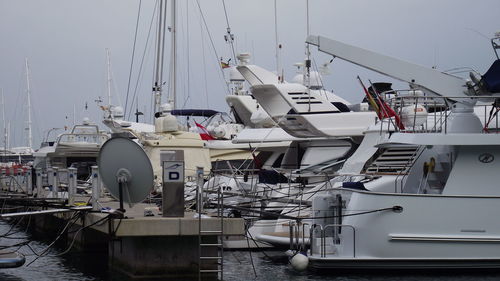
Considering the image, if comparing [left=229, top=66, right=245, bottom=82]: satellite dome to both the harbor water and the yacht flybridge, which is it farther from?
the yacht flybridge

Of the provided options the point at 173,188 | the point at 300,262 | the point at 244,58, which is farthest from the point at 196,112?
the point at 173,188

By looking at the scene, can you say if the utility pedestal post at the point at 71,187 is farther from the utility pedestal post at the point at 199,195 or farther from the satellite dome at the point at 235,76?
the satellite dome at the point at 235,76

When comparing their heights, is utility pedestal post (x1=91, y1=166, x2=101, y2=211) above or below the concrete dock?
above

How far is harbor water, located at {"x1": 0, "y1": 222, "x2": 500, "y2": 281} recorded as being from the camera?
58.6ft

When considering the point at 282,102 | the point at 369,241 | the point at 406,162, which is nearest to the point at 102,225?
the point at 369,241

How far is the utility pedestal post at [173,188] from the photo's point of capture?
15.8 metres

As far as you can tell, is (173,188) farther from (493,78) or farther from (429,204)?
(493,78)

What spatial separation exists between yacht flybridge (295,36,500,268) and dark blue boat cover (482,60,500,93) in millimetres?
21

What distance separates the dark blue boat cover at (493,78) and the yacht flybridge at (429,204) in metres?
0.02

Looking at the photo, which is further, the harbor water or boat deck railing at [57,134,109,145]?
boat deck railing at [57,134,109,145]

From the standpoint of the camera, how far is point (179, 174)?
15.9 m

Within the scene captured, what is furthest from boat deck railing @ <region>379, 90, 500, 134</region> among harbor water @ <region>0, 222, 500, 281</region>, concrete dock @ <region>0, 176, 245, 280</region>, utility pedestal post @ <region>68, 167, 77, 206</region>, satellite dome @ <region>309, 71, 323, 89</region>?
satellite dome @ <region>309, 71, 323, 89</region>

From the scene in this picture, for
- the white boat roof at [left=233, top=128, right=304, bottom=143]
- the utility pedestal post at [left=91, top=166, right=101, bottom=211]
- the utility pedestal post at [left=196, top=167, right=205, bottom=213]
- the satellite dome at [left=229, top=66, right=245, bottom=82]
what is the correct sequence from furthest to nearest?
1. the satellite dome at [left=229, top=66, right=245, bottom=82]
2. the white boat roof at [left=233, top=128, right=304, bottom=143]
3. the utility pedestal post at [left=91, top=166, right=101, bottom=211]
4. the utility pedestal post at [left=196, top=167, right=205, bottom=213]

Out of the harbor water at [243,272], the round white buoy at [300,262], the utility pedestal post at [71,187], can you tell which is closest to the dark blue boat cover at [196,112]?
the harbor water at [243,272]
